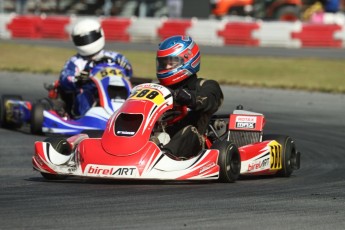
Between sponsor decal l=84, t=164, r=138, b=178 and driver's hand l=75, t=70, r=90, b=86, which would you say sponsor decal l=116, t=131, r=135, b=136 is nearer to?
sponsor decal l=84, t=164, r=138, b=178

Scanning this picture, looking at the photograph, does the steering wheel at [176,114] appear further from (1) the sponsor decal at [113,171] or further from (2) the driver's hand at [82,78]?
(2) the driver's hand at [82,78]

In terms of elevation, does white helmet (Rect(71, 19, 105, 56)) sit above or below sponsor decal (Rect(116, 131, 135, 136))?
below

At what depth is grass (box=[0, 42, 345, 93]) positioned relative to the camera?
18328 millimetres

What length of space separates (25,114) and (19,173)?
3.94 m

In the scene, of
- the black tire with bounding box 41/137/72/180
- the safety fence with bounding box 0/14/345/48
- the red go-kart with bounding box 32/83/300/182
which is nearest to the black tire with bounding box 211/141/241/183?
the red go-kart with bounding box 32/83/300/182

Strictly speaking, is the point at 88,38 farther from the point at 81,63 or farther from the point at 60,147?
the point at 60,147

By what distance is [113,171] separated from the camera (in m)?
7.02

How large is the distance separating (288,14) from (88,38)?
18945 mm

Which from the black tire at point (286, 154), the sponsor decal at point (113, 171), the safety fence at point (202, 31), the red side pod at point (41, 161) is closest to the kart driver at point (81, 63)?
the black tire at point (286, 154)

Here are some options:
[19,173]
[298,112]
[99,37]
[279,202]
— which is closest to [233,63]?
[298,112]

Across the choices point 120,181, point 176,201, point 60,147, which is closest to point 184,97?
point 120,181

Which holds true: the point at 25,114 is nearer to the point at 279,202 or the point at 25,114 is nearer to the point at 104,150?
the point at 104,150

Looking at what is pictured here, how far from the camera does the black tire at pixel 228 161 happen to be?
716 centimetres

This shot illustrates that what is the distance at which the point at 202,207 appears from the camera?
601 cm
